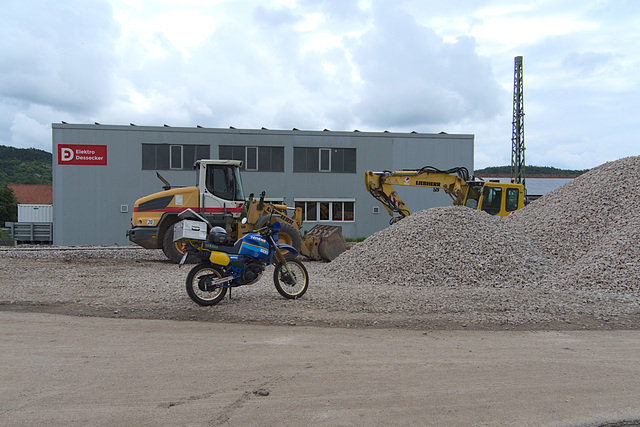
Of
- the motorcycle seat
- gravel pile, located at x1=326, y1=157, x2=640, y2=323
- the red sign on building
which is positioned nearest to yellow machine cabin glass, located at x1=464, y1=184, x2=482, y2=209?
gravel pile, located at x1=326, y1=157, x2=640, y2=323

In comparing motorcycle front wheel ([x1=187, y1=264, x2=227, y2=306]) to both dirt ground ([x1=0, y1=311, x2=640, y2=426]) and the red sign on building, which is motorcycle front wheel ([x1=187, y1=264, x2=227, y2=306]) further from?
the red sign on building

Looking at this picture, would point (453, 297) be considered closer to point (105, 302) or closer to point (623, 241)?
point (623, 241)

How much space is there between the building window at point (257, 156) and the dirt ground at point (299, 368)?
1831 centimetres

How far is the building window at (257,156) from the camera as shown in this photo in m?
26.2

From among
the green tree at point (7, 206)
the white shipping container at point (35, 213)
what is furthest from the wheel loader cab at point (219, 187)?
the green tree at point (7, 206)

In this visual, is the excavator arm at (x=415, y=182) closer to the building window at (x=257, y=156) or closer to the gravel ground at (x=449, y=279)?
the gravel ground at (x=449, y=279)

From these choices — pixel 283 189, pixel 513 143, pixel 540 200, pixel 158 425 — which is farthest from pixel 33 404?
pixel 513 143

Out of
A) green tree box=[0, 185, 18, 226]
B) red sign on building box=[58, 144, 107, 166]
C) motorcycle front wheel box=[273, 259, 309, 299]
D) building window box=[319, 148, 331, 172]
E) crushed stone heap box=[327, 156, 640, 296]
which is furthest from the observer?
green tree box=[0, 185, 18, 226]

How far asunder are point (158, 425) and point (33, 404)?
114cm

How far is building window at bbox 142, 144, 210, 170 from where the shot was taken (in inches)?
1005

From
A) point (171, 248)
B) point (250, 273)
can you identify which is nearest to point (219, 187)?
point (171, 248)

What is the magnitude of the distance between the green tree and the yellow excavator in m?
34.7

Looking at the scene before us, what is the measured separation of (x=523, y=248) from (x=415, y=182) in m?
7.50

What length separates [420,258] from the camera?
37.8 ft
